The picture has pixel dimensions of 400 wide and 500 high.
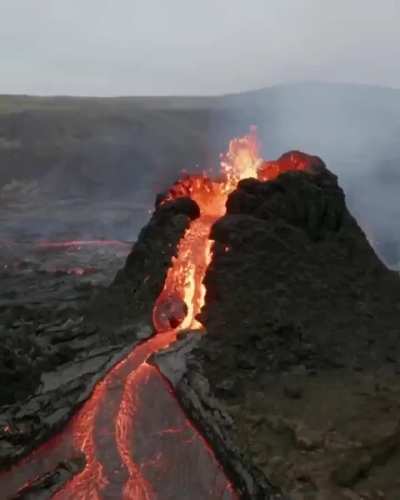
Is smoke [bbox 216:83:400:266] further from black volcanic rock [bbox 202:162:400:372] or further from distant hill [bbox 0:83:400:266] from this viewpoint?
black volcanic rock [bbox 202:162:400:372]

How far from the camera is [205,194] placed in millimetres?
18484

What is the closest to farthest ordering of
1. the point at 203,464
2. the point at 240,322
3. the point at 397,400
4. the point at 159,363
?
1. the point at 203,464
2. the point at 397,400
3. the point at 159,363
4. the point at 240,322

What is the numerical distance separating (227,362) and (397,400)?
3.20 meters

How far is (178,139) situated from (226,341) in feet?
222

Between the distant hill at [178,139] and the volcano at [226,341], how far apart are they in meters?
38.9

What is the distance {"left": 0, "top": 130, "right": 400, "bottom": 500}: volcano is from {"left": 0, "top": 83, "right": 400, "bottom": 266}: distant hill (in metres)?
38.9

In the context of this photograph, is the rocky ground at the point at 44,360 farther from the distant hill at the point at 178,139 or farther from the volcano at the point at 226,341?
the distant hill at the point at 178,139

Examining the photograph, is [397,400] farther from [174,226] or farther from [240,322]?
[174,226]

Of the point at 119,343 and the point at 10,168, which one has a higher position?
the point at 10,168

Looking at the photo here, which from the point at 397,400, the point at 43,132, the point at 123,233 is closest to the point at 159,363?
the point at 397,400

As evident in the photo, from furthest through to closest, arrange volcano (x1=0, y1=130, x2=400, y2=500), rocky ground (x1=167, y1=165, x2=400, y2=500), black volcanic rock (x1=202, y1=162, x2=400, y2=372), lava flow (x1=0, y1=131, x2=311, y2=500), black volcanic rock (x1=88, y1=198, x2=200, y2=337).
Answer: black volcanic rock (x1=88, y1=198, x2=200, y2=337)
black volcanic rock (x1=202, y1=162, x2=400, y2=372)
volcano (x1=0, y1=130, x2=400, y2=500)
lava flow (x1=0, y1=131, x2=311, y2=500)
rocky ground (x1=167, y1=165, x2=400, y2=500)

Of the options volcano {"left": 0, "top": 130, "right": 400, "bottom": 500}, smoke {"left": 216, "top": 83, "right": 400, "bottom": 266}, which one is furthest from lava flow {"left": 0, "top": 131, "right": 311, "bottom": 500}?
smoke {"left": 216, "top": 83, "right": 400, "bottom": 266}

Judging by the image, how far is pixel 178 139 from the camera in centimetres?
7944

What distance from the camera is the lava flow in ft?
33.6
